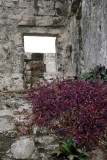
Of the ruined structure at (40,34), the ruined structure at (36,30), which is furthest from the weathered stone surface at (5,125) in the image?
the ruined structure at (36,30)

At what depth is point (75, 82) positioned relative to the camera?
6.46 m

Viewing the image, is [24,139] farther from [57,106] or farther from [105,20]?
[105,20]

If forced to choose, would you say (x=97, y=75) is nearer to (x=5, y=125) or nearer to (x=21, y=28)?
(x=5, y=125)

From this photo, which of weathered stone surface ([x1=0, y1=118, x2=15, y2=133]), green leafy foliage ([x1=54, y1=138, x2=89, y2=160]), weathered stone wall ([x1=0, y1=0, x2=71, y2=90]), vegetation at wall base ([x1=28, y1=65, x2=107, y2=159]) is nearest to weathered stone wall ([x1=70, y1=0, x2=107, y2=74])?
weathered stone wall ([x1=0, y1=0, x2=71, y2=90])

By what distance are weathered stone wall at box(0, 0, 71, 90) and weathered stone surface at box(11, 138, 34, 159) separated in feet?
23.4

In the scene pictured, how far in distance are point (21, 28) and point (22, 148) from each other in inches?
316

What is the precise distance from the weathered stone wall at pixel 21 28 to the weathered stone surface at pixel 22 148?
7.14 metres

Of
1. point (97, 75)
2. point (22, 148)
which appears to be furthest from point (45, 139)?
point (97, 75)

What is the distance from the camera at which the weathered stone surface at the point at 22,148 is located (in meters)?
4.82

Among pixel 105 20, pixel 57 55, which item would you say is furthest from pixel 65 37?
pixel 105 20

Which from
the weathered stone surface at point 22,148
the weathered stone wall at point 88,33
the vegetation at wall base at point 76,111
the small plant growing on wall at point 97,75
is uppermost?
the weathered stone wall at point 88,33

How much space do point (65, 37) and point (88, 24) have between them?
247 centimetres

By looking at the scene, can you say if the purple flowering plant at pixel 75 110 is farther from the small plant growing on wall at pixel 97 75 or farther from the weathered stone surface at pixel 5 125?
the small plant growing on wall at pixel 97 75

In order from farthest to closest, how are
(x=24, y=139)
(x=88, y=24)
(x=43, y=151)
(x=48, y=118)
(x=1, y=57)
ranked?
(x=1, y=57)
(x=88, y=24)
(x=48, y=118)
(x=24, y=139)
(x=43, y=151)
